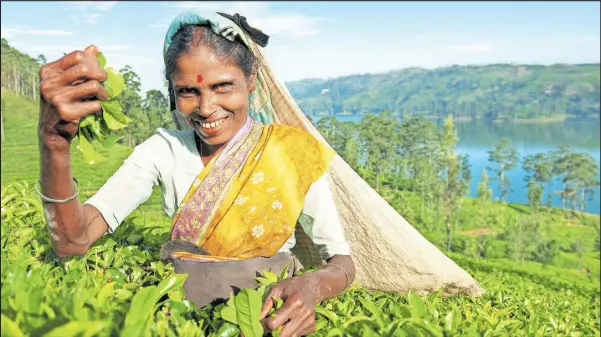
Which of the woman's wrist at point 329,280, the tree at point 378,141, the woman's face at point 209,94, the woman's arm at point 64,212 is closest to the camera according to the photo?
the woman's arm at point 64,212

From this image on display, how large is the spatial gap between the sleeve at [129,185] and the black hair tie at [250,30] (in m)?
0.71

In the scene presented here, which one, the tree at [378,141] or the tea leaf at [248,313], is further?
the tree at [378,141]

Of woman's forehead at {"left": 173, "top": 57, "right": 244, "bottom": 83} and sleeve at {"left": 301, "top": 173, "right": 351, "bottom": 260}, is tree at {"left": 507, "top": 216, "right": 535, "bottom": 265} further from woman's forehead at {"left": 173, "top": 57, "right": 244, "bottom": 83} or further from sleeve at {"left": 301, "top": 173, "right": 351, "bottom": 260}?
woman's forehead at {"left": 173, "top": 57, "right": 244, "bottom": 83}

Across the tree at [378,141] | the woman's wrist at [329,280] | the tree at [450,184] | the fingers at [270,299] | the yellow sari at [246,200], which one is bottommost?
the tree at [450,184]

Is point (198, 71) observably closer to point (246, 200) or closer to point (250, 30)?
point (250, 30)

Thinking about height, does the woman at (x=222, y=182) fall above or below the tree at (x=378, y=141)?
above

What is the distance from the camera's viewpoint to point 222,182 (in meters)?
2.44

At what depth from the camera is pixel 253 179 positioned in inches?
97.2

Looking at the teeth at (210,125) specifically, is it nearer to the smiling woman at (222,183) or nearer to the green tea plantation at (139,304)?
the smiling woman at (222,183)

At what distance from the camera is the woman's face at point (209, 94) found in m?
2.35

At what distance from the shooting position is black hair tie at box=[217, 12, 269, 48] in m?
2.62

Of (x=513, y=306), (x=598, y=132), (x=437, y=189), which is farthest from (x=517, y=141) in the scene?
(x=513, y=306)

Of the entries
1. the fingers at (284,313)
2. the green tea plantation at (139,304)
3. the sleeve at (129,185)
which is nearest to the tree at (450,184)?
the green tea plantation at (139,304)

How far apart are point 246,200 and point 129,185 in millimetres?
544
